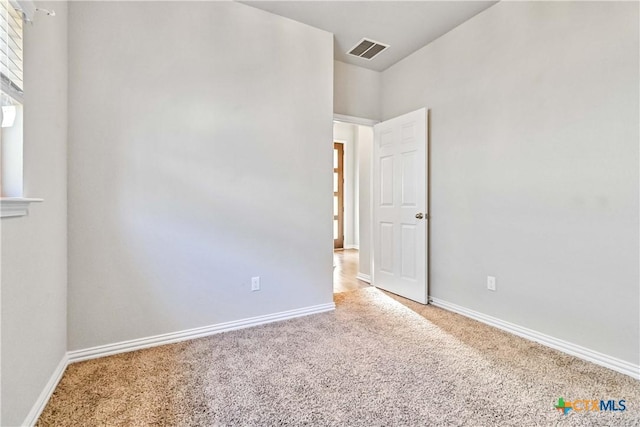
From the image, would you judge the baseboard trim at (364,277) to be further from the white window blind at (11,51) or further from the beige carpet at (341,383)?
the white window blind at (11,51)

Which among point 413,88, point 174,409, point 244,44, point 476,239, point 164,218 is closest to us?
point 174,409

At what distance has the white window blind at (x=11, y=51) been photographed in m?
1.16

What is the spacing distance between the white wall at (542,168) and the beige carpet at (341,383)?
385 mm

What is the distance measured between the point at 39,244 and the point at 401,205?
2.93 metres

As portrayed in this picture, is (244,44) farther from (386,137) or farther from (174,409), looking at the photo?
(174,409)

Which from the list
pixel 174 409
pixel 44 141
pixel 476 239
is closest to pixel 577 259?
pixel 476 239

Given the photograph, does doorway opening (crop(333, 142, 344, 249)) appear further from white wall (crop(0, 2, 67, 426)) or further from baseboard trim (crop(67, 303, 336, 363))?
white wall (crop(0, 2, 67, 426))

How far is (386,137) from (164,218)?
8.12 feet

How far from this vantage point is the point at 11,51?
1.23m

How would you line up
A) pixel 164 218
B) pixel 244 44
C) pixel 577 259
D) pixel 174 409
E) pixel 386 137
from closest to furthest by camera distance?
pixel 174 409
pixel 577 259
pixel 164 218
pixel 244 44
pixel 386 137

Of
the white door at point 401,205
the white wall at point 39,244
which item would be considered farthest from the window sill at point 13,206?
the white door at point 401,205

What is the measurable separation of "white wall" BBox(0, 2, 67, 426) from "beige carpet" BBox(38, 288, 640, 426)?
0.28 m

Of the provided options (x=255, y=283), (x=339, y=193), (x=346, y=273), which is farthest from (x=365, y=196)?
(x=339, y=193)

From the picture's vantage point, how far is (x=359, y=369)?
1.79 metres
